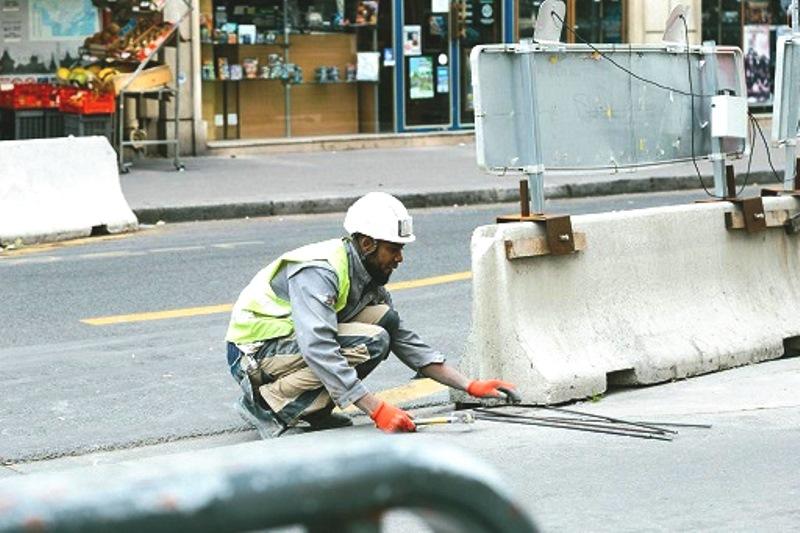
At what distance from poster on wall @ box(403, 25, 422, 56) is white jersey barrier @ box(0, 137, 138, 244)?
8.23 meters

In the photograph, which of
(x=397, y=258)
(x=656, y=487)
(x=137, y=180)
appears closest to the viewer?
(x=656, y=487)

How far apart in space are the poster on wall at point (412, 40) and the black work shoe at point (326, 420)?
50.8ft

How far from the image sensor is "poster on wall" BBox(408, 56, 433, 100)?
22.3 m

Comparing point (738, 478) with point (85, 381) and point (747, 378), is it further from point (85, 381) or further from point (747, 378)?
point (85, 381)

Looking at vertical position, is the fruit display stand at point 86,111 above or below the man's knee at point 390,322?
above

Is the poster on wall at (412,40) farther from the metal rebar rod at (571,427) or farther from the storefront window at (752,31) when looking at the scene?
the metal rebar rod at (571,427)

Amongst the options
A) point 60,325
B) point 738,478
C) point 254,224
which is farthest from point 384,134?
point 738,478

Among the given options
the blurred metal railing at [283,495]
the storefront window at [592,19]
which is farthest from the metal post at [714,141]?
the storefront window at [592,19]

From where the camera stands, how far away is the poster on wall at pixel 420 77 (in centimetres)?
2228

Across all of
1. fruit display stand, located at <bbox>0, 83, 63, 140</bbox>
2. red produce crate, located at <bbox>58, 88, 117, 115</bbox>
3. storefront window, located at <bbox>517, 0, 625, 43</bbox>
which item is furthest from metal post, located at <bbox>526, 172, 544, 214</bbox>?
storefront window, located at <bbox>517, 0, 625, 43</bbox>

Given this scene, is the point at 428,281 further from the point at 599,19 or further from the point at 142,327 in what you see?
the point at 599,19

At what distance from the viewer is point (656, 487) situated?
5969 millimetres

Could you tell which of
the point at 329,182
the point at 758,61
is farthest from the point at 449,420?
the point at 758,61

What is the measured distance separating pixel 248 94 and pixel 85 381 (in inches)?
528
